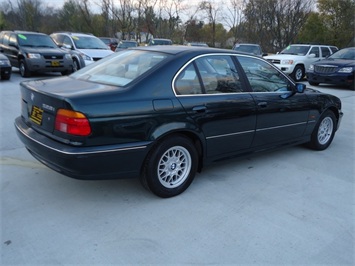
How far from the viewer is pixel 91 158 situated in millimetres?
2859

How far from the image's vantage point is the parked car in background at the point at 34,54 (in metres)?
11.2

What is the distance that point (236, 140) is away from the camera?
3930 millimetres

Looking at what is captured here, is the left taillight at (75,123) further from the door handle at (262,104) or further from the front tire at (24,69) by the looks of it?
the front tire at (24,69)

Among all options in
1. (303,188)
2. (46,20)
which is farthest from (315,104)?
(46,20)

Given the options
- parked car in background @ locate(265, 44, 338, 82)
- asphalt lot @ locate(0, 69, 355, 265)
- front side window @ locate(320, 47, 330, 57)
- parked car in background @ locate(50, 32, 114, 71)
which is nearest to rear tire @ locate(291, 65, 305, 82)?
parked car in background @ locate(265, 44, 338, 82)

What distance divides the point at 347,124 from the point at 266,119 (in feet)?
13.1

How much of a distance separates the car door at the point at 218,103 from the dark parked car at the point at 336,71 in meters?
9.98

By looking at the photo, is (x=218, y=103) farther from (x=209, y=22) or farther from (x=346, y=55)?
(x=209, y=22)

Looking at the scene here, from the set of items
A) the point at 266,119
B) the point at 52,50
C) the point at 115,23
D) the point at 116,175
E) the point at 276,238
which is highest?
the point at 115,23

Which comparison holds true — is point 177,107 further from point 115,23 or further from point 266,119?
point 115,23

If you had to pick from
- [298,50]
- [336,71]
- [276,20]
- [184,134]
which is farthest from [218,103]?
[276,20]

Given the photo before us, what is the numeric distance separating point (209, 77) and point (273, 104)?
41.8 inches

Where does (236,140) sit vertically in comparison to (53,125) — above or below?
below

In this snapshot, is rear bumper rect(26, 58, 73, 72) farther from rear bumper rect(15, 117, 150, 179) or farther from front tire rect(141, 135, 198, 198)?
front tire rect(141, 135, 198, 198)
